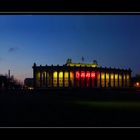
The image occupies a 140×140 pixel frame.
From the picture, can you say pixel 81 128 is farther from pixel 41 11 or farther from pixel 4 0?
pixel 4 0

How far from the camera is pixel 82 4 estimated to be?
13.1 ft

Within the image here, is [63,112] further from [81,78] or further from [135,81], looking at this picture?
[81,78]

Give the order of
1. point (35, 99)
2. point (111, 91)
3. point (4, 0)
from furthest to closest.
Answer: point (111, 91), point (35, 99), point (4, 0)

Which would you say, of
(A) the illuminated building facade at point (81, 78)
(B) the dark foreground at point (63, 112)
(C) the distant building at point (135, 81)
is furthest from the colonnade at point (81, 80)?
(B) the dark foreground at point (63, 112)

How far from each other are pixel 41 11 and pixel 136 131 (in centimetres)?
169

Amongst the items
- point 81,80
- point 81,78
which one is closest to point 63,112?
point 81,80

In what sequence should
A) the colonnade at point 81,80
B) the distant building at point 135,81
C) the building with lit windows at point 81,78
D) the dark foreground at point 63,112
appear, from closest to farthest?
1. the dark foreground at point 63,112
2. the distant building at point 135,81
3. the building with lit windows at point 81,78
4. the colonnade at point 81,80

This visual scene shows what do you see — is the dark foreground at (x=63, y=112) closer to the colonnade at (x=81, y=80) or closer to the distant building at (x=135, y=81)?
the colonnade at (x=81, y=80)

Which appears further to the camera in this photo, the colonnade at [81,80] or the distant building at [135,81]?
the colonnade at [81,80]

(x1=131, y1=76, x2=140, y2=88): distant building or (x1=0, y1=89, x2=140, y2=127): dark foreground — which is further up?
(x1=131, y1=76, x2=140, y2=88): distant building

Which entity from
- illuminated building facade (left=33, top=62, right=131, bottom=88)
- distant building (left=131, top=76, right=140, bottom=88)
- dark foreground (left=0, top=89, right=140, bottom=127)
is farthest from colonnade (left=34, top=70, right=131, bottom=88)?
dark foreground (left=0, top=89, right=140, bottom=127)

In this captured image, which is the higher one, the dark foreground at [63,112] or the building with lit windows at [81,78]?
the building with lit windows at [81,78]

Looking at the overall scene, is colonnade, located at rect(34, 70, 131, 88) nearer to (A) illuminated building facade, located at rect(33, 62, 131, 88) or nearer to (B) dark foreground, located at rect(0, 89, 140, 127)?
(A) illuminated building facade, located at rect(33, 62, 131, 88)

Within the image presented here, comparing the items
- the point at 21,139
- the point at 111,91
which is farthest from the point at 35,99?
the point at 21,139
